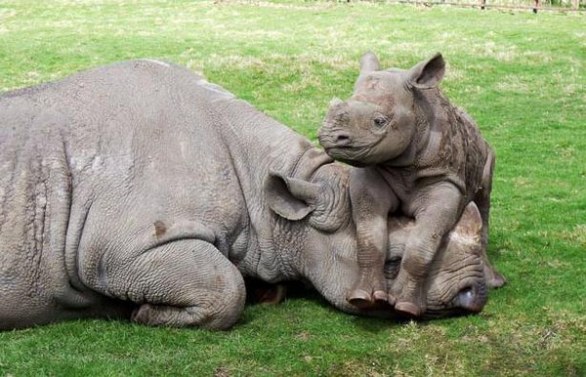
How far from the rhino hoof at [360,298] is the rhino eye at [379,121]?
3.49 ft

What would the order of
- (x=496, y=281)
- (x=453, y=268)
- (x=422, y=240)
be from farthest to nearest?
(x=496, y=281) < (x=453, y=268) < (x=422, y=240)

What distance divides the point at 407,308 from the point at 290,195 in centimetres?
120

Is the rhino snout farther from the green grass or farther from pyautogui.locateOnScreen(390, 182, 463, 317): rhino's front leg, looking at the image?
the green grass

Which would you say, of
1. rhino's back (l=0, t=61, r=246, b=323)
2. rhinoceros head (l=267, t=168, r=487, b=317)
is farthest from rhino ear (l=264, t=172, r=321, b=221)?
rhino's back (l=0, t=61, r=246, b=323)

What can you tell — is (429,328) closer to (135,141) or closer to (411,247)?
(411,247)

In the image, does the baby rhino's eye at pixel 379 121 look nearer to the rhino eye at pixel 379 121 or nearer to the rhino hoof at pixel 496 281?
the rhino eye at pixel 379 121

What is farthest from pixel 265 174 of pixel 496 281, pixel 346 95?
pixel 346 95

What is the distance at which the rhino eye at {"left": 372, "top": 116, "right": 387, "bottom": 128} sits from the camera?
6.32m

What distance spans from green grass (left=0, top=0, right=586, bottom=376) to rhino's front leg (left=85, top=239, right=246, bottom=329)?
0.14 m

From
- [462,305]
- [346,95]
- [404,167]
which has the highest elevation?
[404,167]

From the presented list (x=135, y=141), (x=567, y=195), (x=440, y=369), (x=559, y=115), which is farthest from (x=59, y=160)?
(x=559, y=115)

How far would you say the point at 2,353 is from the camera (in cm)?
621

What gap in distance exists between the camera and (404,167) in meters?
6.60

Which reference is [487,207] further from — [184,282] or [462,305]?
[184,282]
